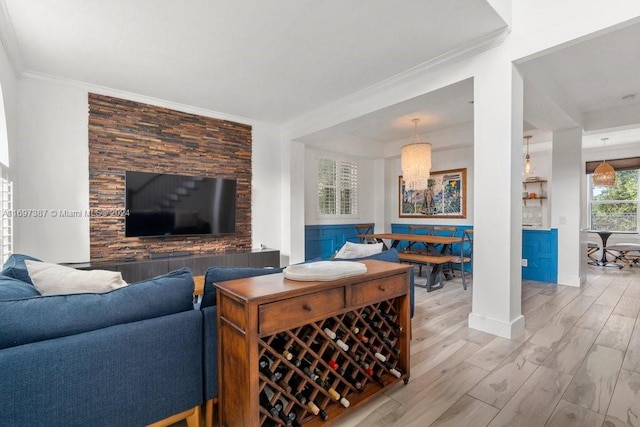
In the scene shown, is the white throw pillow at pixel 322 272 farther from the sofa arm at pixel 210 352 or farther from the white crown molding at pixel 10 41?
the white crown molding at pixel 10 41

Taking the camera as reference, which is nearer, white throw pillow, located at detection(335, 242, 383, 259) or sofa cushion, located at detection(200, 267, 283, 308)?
sofa cushion, located at detection(200, 267, 283, 308)

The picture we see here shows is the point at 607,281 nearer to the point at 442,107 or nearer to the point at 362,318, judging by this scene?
the point at 442,107

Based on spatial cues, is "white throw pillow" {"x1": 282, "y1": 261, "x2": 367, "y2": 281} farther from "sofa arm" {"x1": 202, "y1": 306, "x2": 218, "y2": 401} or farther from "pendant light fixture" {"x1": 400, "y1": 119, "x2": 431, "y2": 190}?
"pendant light fixture" {"x1": 400, "y1": 119, "x2": 431, "y2": 190}

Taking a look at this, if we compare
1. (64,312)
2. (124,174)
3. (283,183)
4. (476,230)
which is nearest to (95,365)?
(64,312)

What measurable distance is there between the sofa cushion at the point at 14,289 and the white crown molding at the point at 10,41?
2.11 metres

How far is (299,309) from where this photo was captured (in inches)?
55.1

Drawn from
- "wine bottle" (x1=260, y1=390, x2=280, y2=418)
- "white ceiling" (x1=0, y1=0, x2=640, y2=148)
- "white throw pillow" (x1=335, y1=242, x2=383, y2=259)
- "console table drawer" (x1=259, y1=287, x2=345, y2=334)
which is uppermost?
"white ceiling" (x1=0, y1=0, x2=640, y2=148)

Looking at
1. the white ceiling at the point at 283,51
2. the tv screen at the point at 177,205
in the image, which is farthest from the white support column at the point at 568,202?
the tv screen at the point at 177,205

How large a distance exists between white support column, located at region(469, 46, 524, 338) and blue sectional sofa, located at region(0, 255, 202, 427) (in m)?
2.37

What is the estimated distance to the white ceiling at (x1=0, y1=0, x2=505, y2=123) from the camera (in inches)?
89.0

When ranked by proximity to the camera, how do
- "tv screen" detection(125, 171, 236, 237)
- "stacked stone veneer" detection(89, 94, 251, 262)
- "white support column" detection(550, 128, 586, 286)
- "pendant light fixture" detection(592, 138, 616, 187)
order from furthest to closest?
"pendant light fixture" detection(592, 138, 616, 187)
"white support column" detection(550, 128, 586, 286)
"tv screen" detection(125, 171, 236, 237)
"stacked stone veneer" detection(89, 94, 251, 262)

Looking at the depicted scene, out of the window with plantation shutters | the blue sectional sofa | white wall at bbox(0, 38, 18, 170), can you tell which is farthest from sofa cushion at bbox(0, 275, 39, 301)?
the window with plantation shutters

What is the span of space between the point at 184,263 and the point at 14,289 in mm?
2545

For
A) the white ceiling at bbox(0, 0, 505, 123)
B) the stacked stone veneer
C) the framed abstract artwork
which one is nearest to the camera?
the white ceiling at bbox(0, 0, 505, 123)
